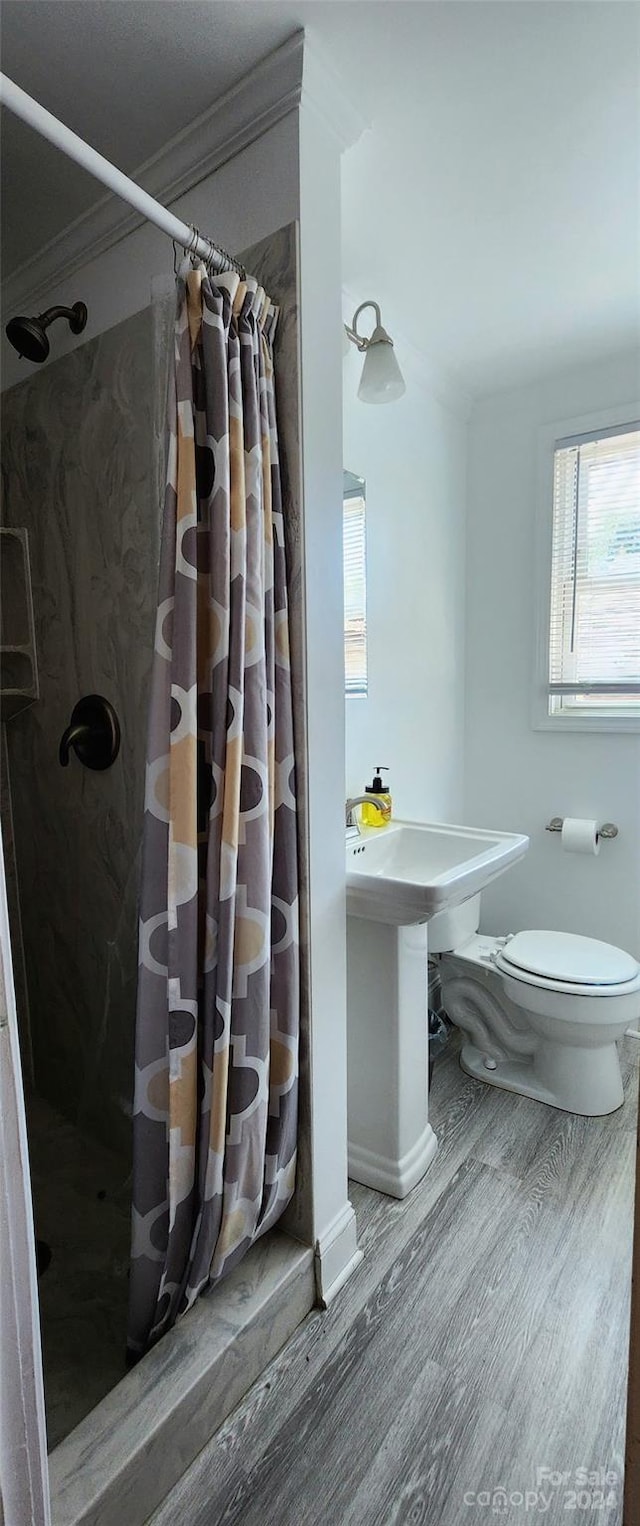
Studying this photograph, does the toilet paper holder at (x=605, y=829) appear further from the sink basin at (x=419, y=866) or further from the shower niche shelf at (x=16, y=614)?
the shower niche shelf at (x=16, y=614)

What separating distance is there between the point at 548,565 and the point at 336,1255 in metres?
2.15

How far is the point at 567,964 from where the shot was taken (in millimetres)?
1923

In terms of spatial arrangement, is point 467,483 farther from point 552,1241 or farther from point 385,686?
point 552,1241

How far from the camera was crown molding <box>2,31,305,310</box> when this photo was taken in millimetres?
1141

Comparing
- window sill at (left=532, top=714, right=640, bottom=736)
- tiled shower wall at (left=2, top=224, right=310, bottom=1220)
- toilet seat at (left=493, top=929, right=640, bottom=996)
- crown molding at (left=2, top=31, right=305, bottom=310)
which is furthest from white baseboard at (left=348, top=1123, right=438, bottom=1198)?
crown molding at (left=2, top=31, right=305, bottom=310)

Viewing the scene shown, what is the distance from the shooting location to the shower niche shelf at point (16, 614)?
5.80ft

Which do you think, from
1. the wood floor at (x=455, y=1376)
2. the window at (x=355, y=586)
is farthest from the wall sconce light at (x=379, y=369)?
the wood floor at (x=455, y=1376)

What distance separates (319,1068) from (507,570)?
1911mm

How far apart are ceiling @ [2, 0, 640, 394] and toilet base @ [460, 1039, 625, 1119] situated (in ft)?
7.04

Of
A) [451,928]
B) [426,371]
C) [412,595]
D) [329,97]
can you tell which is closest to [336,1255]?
[451,928]

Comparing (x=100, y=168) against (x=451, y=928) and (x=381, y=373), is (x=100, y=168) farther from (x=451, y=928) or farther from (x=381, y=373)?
(x=451, y=928)

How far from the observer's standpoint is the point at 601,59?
45.9 inches

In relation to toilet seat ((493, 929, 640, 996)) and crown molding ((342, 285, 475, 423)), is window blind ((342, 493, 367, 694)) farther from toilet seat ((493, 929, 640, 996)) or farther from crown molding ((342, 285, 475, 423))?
toilet seat ((493, 929, 640, 996))

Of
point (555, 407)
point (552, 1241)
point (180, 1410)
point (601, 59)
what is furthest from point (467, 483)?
point (180, 1410)
